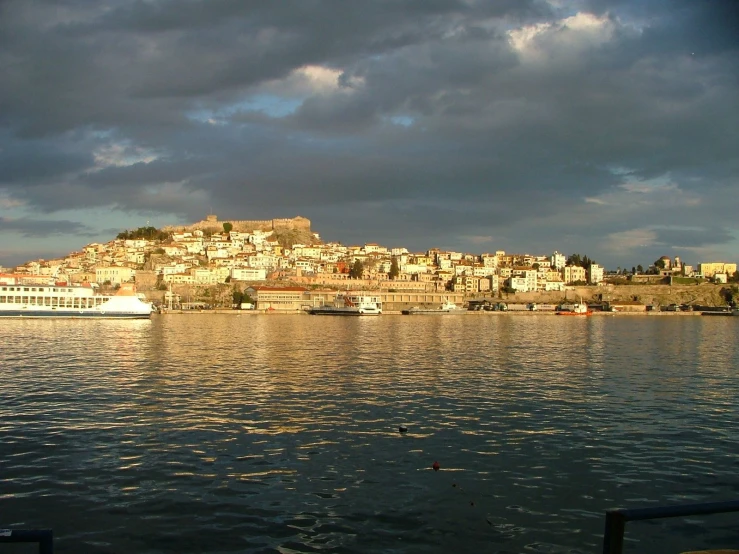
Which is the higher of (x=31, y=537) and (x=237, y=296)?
(x=237, y=296)

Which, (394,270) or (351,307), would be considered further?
(394,270)

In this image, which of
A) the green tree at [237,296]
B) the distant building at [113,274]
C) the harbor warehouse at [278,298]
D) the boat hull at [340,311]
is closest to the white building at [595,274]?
the boat hull at [340,311]

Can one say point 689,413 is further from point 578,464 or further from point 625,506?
point 625,506

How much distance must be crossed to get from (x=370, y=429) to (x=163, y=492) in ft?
17.6

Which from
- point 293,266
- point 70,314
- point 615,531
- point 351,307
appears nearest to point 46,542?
point 615,531

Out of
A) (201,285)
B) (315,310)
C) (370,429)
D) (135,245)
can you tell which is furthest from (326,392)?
(135,245)

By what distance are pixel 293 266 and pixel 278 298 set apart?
3172 cm

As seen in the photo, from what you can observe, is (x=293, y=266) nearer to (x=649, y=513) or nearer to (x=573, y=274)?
(x=573, y=274)

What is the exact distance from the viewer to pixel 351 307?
4491 inches

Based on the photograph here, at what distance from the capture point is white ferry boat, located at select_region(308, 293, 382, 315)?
368 ft

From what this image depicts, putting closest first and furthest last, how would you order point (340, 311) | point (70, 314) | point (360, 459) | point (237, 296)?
point (360, 459) → point (70, 314) → point (340, 311) → point (237, 296)

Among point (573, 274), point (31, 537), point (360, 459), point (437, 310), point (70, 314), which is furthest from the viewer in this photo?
point (573, 274)

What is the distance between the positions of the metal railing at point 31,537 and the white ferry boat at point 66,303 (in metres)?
77.0

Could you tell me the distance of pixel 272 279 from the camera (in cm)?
14075
